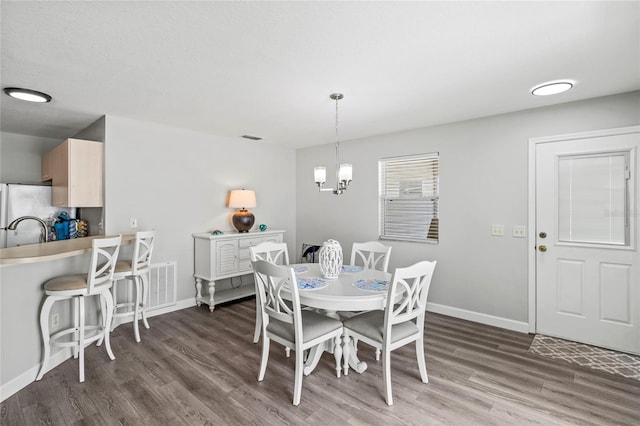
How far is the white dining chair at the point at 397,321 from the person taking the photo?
6.90 ft

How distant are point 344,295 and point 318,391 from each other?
2.38ft

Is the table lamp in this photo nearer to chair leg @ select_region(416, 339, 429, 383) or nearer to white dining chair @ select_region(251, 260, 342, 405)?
white dining chair @ select_region(251, 260, 342, 405)

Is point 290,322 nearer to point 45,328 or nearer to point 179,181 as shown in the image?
point 45,328

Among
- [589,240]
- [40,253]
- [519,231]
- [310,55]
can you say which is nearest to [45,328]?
[40,253]

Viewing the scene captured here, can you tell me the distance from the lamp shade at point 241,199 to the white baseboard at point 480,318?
9.10 ft

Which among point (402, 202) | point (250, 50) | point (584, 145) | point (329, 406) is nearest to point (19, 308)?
point (329, 406)

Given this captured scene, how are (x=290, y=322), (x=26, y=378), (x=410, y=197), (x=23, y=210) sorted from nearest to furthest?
(x=290, y=322) < (x=26, y=378) < (x=23, y=210) < (x=410, y=197)

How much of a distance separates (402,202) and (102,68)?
3456 millimetres

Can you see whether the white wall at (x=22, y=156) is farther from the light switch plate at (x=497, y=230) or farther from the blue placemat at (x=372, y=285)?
the light switch plate at (x=497, y=230)

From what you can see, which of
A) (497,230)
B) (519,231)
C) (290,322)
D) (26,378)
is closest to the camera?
(290,322)

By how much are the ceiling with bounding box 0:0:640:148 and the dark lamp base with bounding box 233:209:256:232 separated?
4.94 feet

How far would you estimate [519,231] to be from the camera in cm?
333

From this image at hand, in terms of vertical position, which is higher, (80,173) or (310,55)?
(310,55)

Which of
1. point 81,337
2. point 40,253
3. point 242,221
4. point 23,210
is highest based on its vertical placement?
point 23,210
